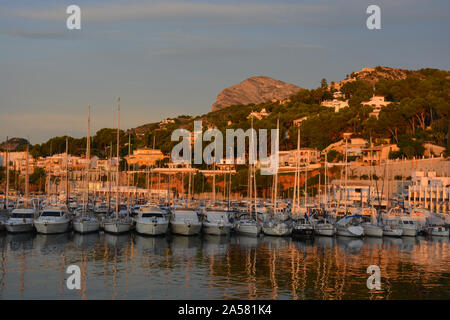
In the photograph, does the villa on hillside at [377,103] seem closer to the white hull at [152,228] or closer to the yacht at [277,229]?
the yacht at [277,229]

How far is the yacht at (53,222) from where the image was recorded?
141 feet

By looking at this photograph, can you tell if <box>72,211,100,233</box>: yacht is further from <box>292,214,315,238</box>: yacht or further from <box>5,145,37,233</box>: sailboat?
<box>292,214,315,238</box>: yacht

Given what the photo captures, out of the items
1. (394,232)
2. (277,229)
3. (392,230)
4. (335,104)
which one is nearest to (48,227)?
(277,229)

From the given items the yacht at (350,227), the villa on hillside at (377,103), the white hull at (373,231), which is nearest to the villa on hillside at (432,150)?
the villa on hillside at (377,103)

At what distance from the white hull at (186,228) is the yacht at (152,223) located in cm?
77

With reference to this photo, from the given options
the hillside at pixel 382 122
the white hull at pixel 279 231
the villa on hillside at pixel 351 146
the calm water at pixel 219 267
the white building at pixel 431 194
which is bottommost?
the calm water at pixel 219 267

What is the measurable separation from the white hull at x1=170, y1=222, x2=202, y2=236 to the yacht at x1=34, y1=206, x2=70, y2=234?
8.42m

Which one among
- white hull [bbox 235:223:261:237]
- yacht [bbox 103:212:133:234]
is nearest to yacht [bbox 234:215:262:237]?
white hull [bbox 235:223:261:237]

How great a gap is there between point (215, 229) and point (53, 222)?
40.4 feet

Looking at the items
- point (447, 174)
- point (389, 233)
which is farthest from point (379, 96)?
point (389, 233)

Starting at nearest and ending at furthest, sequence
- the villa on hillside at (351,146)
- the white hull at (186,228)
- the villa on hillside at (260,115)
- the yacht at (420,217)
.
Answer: the white hull at (186,228)
the yacht at (420,217)
the villa on hillside at (351,146)
the villa on hillside at (260,115)

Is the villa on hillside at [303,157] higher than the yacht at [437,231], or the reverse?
the villa on hillside at [303,157]

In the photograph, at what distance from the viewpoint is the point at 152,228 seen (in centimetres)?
4347

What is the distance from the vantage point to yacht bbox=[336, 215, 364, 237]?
151 ft
